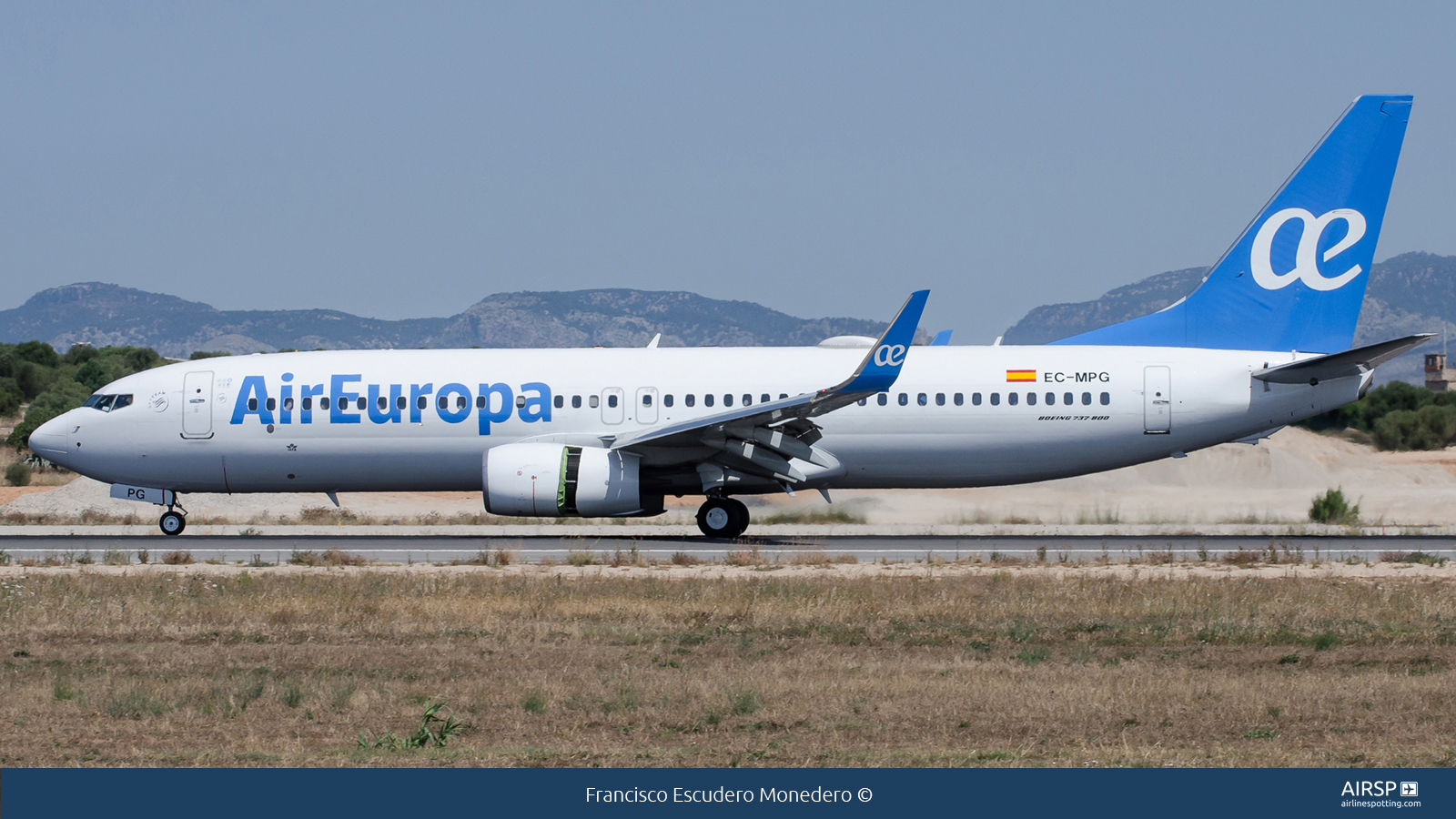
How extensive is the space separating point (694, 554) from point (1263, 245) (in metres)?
12.6

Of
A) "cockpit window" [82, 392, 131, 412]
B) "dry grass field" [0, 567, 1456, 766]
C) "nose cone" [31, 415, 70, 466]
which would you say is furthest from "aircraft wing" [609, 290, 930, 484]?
"nose cone" [31, 415, 70, 466]

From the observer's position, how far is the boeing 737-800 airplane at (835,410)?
25.2 m

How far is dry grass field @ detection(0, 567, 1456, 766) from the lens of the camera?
30.8ft

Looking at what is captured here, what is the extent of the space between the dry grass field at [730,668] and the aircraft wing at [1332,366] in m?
6.14

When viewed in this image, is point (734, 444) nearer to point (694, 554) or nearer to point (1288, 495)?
point (694, 554)

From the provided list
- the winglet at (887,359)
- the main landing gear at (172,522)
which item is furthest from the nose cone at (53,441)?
the winglet at (887,359)

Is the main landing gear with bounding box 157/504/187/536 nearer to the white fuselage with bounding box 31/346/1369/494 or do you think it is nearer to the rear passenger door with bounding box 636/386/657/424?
the white fuselage with bounding box 31/346/1369/494

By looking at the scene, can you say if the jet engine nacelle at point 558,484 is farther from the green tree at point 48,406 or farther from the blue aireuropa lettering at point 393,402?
the green tree at point 48,406

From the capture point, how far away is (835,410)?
24328mm

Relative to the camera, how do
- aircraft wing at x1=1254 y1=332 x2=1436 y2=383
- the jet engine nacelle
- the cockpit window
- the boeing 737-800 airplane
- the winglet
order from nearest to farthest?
the winglet → aircraft wing at x1=1254 y1=332 x2=1436 y2=383 → the jet engine nacelle → the boeing 737-800 airplane → the cockpit window

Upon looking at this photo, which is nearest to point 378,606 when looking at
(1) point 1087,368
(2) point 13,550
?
(2) point 13,550

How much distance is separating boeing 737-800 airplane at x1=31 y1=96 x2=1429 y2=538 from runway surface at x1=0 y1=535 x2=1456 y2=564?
1.08 m

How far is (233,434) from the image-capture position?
25.9m

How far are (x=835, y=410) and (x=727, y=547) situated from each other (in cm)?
307
